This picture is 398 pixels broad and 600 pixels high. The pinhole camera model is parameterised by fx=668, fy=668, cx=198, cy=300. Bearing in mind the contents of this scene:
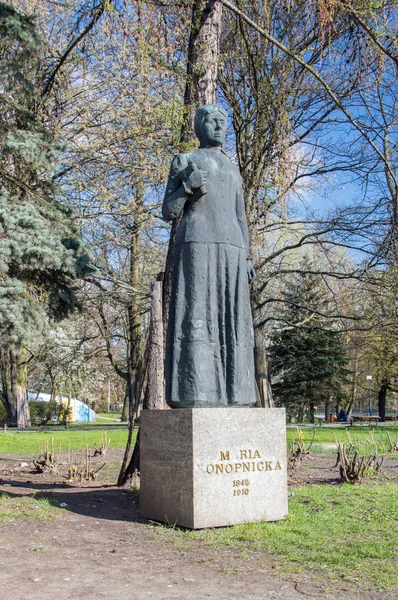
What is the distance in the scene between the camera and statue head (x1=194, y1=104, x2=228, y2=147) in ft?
22.5

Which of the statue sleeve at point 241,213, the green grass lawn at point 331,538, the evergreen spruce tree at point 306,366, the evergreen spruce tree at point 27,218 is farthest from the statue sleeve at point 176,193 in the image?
the evergreen spruce tree at point 306,366

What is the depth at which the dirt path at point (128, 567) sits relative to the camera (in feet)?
13.7

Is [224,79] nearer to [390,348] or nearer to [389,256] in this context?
[389,256]

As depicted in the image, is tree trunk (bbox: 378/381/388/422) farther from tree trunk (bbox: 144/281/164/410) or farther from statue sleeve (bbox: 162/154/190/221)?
statue sleeve (bbox: 162/154/190/221)

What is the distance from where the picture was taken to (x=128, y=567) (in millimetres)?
4848

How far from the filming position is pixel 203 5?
10.1 metres

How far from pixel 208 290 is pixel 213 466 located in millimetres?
1698

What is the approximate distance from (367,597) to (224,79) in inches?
556

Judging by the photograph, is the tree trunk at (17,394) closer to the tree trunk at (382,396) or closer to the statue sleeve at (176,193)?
the statue sleeve at (176,193)

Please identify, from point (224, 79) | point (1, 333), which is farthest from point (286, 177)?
point (224, 79)

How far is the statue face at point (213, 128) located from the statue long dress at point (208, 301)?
4.9 inches

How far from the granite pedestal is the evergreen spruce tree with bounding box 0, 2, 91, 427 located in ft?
18.7

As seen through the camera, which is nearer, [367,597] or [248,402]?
[367,597]

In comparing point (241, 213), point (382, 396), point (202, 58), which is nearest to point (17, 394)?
point (202, 58)
